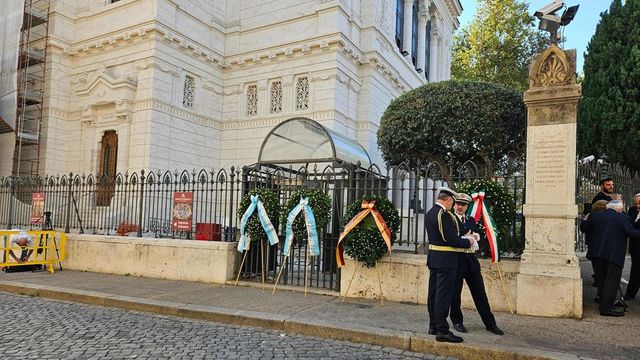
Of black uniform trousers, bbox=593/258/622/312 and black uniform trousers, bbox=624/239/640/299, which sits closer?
black uniform trousers, bbox=593/258/622/312

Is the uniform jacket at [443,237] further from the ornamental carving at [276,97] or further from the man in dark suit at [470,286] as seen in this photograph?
the ornamental carving at [276,97]

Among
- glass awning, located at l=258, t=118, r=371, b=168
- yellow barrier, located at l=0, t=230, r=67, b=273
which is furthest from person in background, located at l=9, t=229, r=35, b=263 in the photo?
glass awning, located at l=258, t=118, r=371, b=168

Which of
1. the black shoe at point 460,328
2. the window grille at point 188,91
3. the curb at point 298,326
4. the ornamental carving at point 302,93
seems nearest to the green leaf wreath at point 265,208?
the curb at point 298,326

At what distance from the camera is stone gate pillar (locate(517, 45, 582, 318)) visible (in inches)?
273

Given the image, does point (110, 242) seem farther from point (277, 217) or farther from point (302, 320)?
point (302, 320)

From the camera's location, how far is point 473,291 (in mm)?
6105

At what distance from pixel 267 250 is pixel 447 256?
4.79 metres

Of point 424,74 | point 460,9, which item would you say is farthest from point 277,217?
point 460,9

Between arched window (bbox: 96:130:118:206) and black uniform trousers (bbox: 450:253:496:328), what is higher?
arched window (bbox: 96:130:118:206)

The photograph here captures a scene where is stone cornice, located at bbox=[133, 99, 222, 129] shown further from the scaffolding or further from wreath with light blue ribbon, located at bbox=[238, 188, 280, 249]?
wreath with light blue ribbon, located at bbox=[238, 188, 280, 249]

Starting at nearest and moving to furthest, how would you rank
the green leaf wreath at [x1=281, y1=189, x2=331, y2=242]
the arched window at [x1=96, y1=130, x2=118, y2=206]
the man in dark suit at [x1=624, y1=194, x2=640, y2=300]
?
the man in dark suit at [x1=624, y1=194, x2=640, y2=300], the green leaf wreath at [x1=281, y1=189, x2=331, y2=242], the arched window at [x1=96, y1=130, x2=118, y2=206]

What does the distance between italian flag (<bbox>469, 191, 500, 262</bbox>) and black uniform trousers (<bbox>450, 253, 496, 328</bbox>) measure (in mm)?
1092

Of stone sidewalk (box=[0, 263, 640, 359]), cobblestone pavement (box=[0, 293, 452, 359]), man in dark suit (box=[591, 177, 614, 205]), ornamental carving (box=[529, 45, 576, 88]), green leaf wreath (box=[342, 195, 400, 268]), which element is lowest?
cobblestone pavement (box=[0, 293, 452, 359])

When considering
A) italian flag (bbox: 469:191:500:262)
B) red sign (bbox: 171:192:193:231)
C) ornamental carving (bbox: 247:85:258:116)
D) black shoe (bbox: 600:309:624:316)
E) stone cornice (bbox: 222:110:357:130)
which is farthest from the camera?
ornamental carving (bbox: 247:85:258:116)
